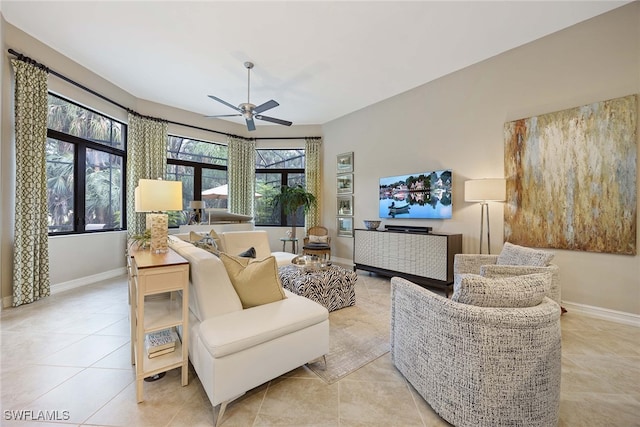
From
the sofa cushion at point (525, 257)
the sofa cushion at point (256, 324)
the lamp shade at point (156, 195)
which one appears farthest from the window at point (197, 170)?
the sofa cushion at point (525, 257)

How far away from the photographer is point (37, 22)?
2.99m

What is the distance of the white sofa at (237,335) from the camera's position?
4.81 ft

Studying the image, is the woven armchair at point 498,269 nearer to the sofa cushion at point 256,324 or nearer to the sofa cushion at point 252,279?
the sofa cushion at point 256,324

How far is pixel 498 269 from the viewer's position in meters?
1.71

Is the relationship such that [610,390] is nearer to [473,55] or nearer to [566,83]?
[566,83]

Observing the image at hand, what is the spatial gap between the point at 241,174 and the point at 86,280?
346 centimetres

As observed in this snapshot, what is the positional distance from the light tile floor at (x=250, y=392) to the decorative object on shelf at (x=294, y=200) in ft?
12.7

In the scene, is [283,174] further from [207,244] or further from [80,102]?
[207,244]

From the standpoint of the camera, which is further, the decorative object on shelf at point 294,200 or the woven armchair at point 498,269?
the decorative object on shelf at point 294,200

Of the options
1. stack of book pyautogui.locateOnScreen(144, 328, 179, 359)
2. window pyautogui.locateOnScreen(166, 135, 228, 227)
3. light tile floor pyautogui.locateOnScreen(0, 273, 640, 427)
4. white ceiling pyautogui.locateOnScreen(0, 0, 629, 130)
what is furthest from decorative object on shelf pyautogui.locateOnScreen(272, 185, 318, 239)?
stack of book pyautogui.locateOnScreen(144, 328, 179, 359)

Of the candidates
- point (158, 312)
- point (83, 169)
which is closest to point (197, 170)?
point (83, 169)

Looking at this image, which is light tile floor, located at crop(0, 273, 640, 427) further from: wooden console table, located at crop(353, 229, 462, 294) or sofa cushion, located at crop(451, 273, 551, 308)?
wooden console table, located at crop(353, 229, 462, 294)

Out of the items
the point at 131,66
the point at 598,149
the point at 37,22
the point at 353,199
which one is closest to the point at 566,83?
the point at 598,149

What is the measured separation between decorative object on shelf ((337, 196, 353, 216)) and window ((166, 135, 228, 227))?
9.00ft
